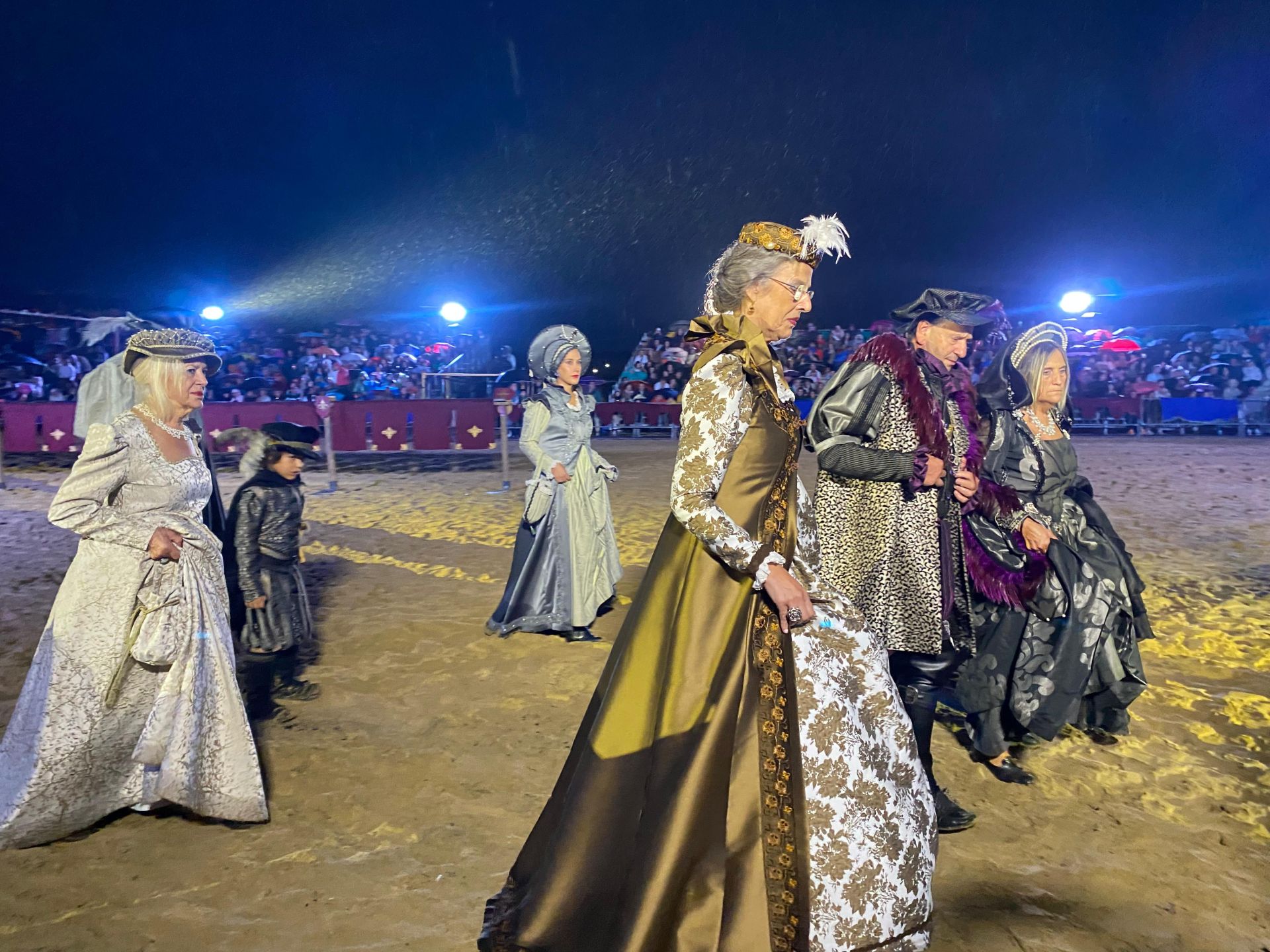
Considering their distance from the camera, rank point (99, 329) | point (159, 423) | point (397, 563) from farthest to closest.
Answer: point (99, 329), point (397, 563), point (159, 423)

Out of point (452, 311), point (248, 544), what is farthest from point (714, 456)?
point (452, 311)

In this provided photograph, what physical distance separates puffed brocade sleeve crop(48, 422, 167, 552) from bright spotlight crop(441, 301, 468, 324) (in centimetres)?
2419

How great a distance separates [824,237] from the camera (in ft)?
7.84

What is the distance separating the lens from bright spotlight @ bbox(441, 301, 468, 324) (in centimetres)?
2643

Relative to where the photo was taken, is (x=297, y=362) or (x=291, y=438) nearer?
(x=291, y=438)

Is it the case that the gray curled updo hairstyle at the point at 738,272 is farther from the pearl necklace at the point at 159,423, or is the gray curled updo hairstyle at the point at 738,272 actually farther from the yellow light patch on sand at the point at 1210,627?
the yellow light patch on sand at the point at 1210,627

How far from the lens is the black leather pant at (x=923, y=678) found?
9.93 ft

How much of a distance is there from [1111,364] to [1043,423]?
80.8 ft

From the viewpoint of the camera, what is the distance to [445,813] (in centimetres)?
334

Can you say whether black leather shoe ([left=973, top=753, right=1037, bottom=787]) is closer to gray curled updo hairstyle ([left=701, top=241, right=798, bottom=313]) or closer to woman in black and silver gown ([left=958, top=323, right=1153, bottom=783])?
woman in black and silver gown ([left=958, top=323, right=1153, bottom=783])

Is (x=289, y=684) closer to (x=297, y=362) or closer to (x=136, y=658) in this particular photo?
(x=136, y=658)

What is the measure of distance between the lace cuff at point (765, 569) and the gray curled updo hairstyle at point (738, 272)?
0.74 metres

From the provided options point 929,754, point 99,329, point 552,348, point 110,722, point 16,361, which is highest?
point 99,329

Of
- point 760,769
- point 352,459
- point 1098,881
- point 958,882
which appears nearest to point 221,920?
point 760,769
